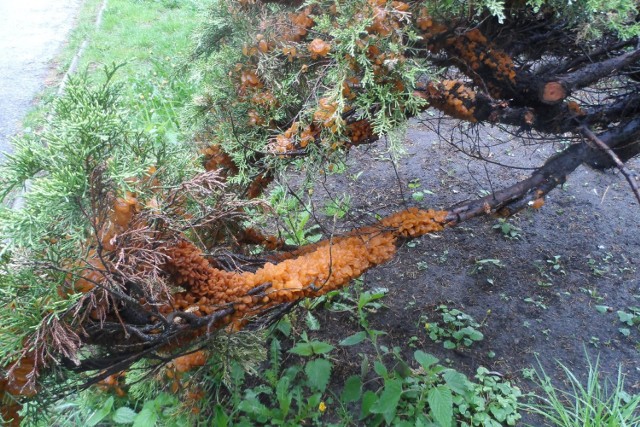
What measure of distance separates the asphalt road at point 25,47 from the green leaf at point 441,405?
3967 millimetres

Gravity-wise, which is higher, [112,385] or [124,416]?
[112,385]

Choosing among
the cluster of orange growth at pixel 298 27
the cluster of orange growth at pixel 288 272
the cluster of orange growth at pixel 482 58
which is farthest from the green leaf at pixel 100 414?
the cluster of orange growth at pixel 482 58

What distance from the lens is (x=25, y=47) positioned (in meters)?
6.67

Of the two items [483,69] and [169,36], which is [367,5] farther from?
[169,36]

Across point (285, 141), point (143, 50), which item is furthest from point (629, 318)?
point (143, 50)

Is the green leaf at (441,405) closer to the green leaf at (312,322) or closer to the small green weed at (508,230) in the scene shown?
the green leaf at (312,322)

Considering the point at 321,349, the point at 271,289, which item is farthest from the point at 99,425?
the point at 271,289

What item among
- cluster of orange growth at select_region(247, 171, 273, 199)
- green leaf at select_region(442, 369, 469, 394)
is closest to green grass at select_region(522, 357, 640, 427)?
green leaf at select_region(442, 369, 469, 394)

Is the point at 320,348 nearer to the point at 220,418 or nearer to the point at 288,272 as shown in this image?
the point at 220,418

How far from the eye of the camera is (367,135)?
175 centimetres

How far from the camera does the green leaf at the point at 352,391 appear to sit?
208 cm

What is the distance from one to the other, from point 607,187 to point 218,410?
3.23m

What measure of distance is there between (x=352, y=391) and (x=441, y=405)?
369 millimetres

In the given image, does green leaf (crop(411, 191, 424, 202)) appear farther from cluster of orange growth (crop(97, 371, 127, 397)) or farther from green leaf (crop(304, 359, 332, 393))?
cluster of orange growth (crop(97, 371, 127, 397))
